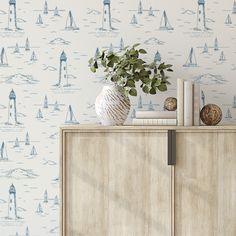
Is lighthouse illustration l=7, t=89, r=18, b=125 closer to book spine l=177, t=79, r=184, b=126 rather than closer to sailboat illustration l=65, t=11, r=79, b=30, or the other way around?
sailboat illustration l=65, t=11, r=79, b=30

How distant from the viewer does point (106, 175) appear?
2.95m

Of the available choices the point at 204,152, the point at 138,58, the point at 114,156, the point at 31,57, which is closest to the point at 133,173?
the point at 114,156

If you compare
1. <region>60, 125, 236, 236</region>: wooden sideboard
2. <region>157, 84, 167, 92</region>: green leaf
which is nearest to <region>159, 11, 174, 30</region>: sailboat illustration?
<region>157, 84, 167, 92</region>: green leaf

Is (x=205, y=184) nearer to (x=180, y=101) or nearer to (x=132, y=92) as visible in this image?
(x=180, y=101)

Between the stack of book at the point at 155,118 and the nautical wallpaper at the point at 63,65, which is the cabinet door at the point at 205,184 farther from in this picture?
the nautical wallpaper at the point at 63,65

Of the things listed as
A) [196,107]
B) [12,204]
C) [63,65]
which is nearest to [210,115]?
[196,107]

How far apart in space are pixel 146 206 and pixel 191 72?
0.82 m

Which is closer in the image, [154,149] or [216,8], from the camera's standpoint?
[154,149]

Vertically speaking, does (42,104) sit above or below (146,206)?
above

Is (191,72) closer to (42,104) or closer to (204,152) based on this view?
(204,152)

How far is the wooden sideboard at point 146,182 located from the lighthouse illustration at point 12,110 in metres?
0.53

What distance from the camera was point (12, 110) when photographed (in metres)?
3.37

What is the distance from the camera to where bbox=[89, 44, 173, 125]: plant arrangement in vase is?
3.01m

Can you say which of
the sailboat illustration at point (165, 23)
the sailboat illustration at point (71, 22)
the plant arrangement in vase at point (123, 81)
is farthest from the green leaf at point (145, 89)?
the sailboat illustration at point (71, 22)
